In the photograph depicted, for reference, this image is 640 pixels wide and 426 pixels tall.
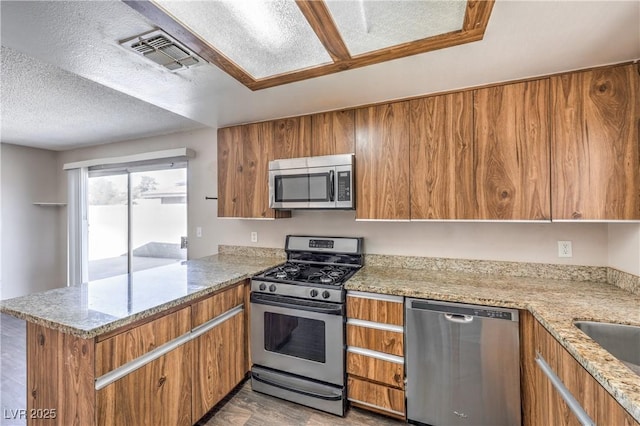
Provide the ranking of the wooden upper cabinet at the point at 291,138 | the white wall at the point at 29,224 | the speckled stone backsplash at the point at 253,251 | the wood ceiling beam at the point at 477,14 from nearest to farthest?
the wood ceiling beam at the point at 477,14 < the wooden upper cabinet at the point at 291,138 < the speckled stone backsplash at the point at 253,251 < the white wall at the point at 29,224

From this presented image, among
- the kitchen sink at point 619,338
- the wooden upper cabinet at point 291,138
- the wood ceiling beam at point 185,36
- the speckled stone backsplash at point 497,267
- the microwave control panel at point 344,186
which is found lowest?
the kitchen sink at point 619,338

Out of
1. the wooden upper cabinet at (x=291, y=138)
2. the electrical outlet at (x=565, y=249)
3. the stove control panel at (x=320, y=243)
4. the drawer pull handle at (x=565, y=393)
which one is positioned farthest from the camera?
the stove control panel at (x=320, y=243)

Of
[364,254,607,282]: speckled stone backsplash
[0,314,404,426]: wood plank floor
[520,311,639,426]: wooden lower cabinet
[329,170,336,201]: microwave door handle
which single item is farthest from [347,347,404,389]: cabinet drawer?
[329,170,336,201]: microwave door handle

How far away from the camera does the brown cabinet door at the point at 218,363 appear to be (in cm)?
176

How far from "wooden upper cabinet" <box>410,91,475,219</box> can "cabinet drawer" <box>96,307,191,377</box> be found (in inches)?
67.1

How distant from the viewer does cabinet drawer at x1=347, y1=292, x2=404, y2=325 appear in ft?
5.94

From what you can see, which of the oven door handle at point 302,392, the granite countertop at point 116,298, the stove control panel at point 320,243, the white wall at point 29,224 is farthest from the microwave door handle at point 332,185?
the white wall at point 29,224

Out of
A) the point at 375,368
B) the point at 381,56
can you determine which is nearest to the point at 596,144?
the point at 381,56

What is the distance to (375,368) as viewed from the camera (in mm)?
1864

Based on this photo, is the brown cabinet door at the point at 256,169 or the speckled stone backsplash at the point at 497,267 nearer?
the speckled stone backsplash at the point at 497,267

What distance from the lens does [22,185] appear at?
13.0 ft

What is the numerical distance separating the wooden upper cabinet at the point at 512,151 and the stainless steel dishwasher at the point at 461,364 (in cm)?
70

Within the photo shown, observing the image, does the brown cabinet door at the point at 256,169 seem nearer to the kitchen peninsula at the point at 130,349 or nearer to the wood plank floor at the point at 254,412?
the kitchen peninsula at the point at 130,349

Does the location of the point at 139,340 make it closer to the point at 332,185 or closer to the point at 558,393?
the point at 332,185
